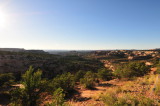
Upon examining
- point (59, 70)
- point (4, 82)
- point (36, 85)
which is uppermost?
point (36, 85)

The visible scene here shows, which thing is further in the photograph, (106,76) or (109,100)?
(106,76)

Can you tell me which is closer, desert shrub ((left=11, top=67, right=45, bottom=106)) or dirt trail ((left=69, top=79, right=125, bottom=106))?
desert shrub ((left=11, top=67, right=45, bottom=106))

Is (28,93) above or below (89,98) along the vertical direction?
above

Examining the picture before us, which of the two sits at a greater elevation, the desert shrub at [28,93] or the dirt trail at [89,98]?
the desert shrub at [28,93]

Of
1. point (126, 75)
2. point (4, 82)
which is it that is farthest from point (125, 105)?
point (4, 82)

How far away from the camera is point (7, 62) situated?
99.5 feet

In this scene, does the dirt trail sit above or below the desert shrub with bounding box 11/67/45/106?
below

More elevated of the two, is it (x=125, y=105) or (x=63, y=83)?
(x=125, y=105)

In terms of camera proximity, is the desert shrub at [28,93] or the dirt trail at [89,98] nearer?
the desert shrub at [28,93]

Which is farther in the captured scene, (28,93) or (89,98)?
(89,98)

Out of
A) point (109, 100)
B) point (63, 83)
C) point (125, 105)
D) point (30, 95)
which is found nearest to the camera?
point (125, 105)

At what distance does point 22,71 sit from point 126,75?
31.4 metres

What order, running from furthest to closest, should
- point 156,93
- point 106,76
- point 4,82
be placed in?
1. point 106,76
2. point 4,82
3. point 156,93

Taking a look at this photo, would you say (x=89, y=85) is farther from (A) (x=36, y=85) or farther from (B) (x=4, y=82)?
(B) (x=4, y=82)
